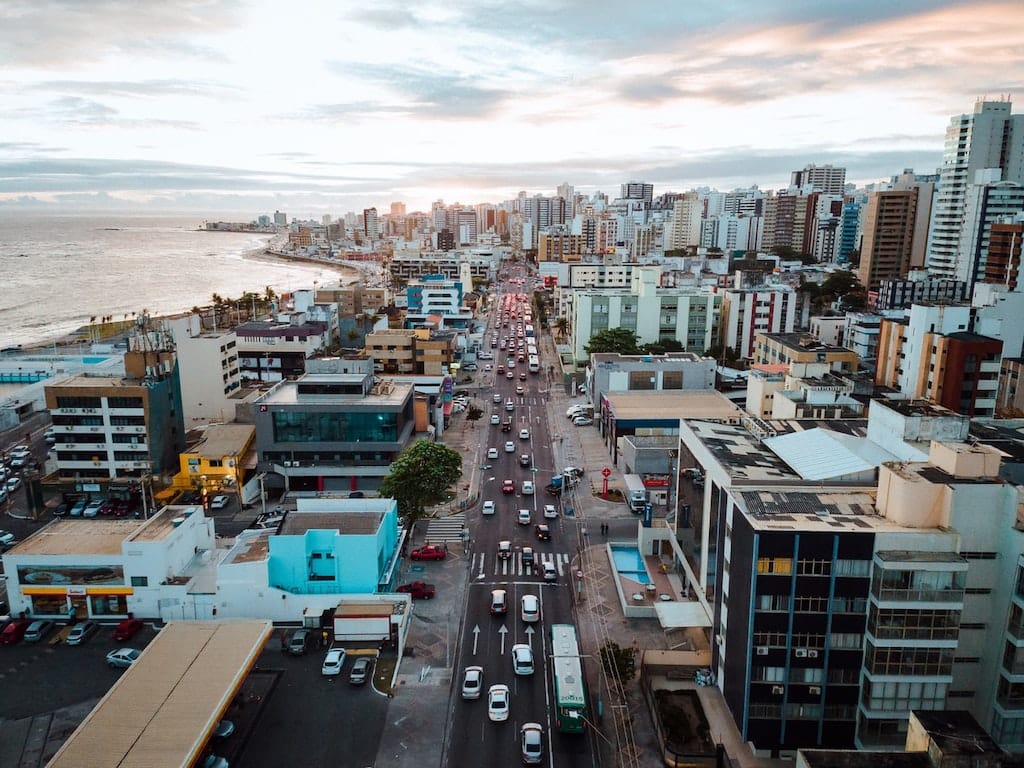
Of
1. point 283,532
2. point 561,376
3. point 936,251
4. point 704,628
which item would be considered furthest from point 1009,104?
point 283,532

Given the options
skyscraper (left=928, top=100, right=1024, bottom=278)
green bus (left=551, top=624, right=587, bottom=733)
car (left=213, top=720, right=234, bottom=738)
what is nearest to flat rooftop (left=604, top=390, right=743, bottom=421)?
green bus (left=551, top=624, right=587, bottom=733)

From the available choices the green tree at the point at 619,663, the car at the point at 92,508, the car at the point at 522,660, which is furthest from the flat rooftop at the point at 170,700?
the car at the point at 92,508

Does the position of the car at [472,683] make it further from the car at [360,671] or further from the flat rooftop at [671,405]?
the flat rooftop at [671,405]

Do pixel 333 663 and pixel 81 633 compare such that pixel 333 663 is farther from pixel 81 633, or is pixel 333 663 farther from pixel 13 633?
pixel 13 633

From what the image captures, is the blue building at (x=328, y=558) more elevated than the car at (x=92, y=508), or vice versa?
the blue building at (x=328, y=558)

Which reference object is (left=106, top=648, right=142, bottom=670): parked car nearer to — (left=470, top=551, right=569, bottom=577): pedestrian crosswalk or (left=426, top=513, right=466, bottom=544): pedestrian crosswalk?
(left=470, top=551, right=569, bottom=577): pedestrian crosswalk

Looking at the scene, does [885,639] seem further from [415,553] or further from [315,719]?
[415,553]
